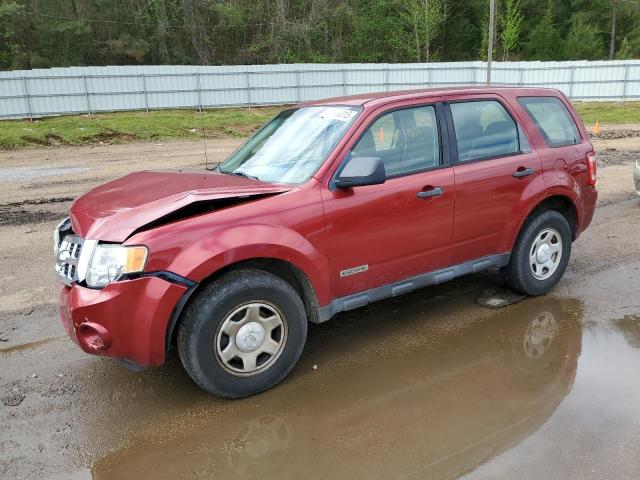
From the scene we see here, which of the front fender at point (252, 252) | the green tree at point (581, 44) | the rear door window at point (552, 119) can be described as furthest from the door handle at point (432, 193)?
the green tree at point (581, 44)

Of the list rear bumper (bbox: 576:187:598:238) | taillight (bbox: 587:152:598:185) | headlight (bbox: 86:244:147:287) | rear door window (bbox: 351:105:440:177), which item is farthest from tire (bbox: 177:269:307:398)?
taillight (bbox: 587:152:598:185)

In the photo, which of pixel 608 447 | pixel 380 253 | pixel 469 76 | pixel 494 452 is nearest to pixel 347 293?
pixel 380 253

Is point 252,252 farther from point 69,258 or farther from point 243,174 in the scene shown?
point 69,258

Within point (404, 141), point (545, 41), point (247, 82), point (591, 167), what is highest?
point (545, 41)

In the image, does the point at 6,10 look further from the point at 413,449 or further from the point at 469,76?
the point at 413,449

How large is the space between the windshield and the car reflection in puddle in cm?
140

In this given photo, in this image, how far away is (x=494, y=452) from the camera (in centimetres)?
310

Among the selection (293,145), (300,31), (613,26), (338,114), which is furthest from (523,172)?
(613,26)

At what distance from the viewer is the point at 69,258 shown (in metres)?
3.56

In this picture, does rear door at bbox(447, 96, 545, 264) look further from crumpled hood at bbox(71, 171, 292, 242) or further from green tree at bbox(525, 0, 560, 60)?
green tree at bbox(525, 0, 560, 60)

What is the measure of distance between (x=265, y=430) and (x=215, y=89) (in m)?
27.2

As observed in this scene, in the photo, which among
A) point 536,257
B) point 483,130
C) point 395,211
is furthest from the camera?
point 536,257

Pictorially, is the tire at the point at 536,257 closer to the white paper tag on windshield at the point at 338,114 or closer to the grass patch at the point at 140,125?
the white paper tag on windshield at the point at 338,114

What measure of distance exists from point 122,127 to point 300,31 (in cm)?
3000
